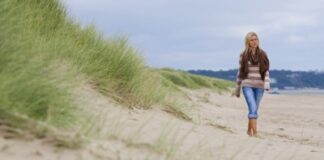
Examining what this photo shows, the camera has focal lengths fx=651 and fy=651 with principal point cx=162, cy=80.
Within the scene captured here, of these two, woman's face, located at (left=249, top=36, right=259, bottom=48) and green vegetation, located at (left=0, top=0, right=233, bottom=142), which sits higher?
woman's face, located at (left=249, top=36, right=259, bottom=48)

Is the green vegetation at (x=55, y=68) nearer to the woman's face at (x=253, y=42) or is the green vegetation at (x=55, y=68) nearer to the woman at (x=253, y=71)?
the woman at (x=253, y=71)

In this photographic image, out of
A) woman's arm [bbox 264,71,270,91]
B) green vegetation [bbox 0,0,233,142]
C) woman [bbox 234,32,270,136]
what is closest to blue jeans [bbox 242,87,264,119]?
woman [bbox 234,32,270,136]

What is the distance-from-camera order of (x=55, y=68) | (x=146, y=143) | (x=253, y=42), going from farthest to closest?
1. (x=253, y=42)
2. (x=55, y=68)
3. (x=146, y=143)

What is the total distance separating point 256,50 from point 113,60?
2.08 meters

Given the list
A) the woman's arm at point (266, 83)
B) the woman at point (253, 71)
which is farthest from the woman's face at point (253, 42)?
the woman's arm at point (266, 83)

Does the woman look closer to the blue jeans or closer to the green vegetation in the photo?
the blue jeans

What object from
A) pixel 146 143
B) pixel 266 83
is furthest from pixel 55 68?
pixel 266 83

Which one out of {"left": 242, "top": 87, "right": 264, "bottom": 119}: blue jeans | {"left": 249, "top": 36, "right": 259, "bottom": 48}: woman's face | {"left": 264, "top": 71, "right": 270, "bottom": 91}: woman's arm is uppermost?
{"left": 249, "top": 36, "right": 259, "bottom": 48}: woman's face

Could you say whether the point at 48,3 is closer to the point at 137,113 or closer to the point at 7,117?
the point at 137,113

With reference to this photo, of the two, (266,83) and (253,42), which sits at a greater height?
(253,42)

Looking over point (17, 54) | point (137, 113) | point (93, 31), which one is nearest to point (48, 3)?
point (93, 31)

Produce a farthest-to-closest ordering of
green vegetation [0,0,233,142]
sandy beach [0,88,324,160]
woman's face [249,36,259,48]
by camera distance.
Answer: woman's face [249,36,259,48] < green vegetation [0,0,233,142] < sandy beach [0,88,324,160]

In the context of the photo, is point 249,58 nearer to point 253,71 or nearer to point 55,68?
point 253,71

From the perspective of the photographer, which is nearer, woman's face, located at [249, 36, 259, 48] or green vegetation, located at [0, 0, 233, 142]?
green vegetation, located at [0, 0, 233, 142]
